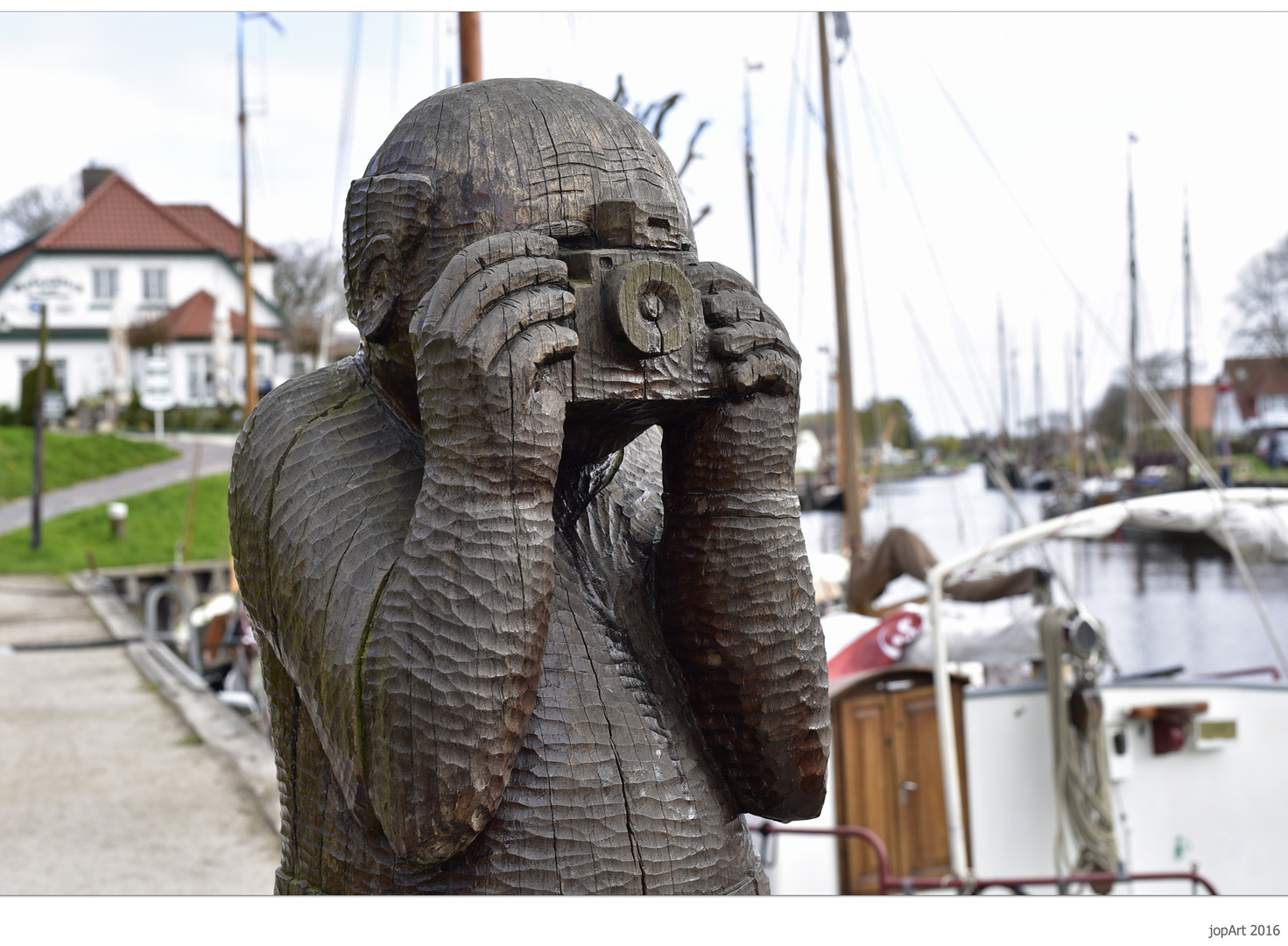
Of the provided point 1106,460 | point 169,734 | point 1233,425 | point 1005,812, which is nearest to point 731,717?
point 1005,812

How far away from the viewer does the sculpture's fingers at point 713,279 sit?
1.19m

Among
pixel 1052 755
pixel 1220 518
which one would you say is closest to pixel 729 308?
pixel 1052 755

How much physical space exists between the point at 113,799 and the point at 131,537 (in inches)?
549

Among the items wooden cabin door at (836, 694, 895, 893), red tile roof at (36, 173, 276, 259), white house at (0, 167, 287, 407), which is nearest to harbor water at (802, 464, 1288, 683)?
wooden cabin door at (836, 694, 895, 893)

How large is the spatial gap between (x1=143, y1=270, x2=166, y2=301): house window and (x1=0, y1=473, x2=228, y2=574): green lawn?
12401mm

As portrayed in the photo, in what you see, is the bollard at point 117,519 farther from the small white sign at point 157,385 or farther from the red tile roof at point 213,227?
the red tile roof at point 213,227

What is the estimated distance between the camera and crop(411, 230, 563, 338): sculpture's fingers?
42.8 inches

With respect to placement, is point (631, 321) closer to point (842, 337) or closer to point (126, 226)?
point (842, 337)

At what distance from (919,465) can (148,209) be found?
72.3 ft

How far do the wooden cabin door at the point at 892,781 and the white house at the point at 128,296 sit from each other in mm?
26712

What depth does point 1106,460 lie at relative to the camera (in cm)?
3425

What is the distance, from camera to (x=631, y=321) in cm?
109

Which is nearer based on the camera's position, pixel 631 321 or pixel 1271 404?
pixel 631 321
